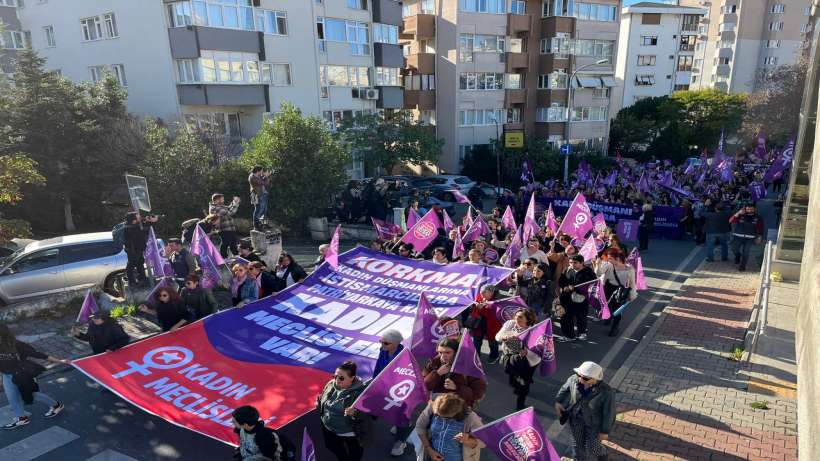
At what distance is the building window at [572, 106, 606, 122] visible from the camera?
42688 mm

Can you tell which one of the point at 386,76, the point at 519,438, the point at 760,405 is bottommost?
the point at 760,405

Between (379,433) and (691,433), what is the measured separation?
4050mm

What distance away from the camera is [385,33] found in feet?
114

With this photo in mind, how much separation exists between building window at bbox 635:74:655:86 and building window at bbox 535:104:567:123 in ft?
73.8

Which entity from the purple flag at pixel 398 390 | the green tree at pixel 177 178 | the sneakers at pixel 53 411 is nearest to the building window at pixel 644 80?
the green tree at pixel 177 178

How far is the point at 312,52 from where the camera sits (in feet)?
99.7

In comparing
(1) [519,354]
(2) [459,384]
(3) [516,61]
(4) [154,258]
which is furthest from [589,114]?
(2) [459,384]

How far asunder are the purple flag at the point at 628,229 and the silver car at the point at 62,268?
14.6 metres

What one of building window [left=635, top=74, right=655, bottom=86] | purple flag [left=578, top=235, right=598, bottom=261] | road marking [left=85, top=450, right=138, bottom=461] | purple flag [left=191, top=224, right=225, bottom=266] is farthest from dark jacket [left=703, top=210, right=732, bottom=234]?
building window [left=635, top=74, right=655, bottom=86]

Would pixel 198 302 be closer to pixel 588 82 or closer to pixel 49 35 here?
pixel 49 35

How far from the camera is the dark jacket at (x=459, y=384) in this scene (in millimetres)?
5268

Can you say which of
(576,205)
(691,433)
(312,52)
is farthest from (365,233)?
(312,52)

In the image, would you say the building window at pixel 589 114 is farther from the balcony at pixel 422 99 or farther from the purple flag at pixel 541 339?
the purple flag at pixel 541 339

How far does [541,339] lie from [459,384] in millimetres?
1752
